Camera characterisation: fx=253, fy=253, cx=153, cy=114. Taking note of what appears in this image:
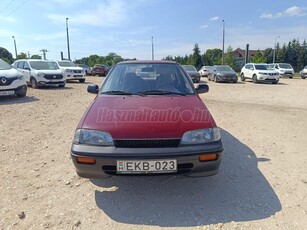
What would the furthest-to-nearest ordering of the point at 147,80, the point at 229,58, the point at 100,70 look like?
the point at 229,58, the point at 100,70, the point at 147,80

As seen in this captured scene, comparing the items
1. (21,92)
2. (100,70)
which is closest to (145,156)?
(21,92)

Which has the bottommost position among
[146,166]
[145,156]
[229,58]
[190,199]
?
[190,199]

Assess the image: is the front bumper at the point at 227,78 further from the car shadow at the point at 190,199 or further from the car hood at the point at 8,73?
the car shadow at the point at 190,199

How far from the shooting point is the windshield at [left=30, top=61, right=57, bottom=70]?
47.8 feet

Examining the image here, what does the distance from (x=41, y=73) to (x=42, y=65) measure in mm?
1056

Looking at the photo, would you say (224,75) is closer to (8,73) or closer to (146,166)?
(8,73)

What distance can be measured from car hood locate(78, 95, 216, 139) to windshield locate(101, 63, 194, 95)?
30cm

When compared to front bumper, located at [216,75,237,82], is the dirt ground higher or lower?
lower

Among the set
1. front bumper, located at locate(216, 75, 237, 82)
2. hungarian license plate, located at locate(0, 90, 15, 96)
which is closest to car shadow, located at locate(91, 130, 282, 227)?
hungarian license plate, located at locate(0, 90, 15, 96)

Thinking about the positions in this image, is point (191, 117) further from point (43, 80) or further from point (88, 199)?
point (43, 80)

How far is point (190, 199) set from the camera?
9.61 ft

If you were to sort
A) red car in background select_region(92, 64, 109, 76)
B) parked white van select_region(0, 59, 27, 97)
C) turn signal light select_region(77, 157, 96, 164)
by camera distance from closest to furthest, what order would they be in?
turn signal light select_region(77, 157, 96, 164)
parked white van select_region(0, 59, 27, 97)
red car in background select_region(92, 64, 109, 76)

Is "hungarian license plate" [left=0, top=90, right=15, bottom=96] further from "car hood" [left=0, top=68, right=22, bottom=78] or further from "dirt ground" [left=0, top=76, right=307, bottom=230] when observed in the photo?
"dirt ground" [left=0, top=76, right=307, bottom=230]

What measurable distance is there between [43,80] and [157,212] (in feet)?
43.5
